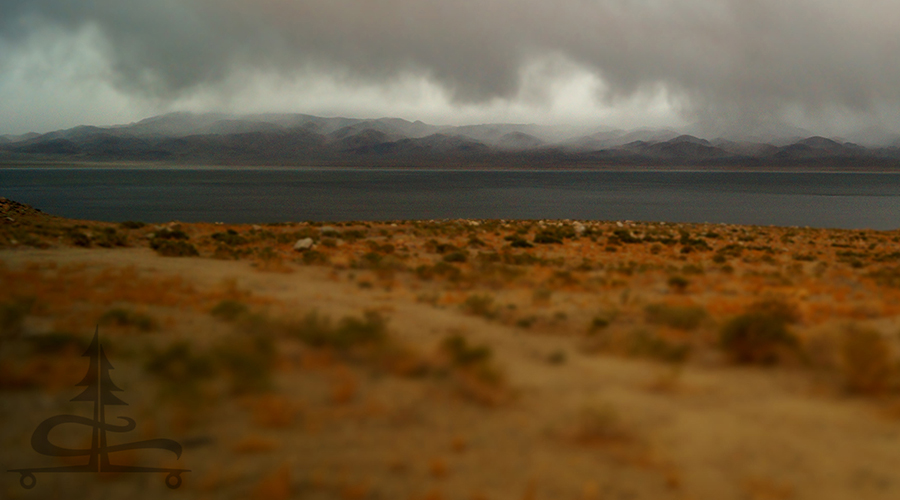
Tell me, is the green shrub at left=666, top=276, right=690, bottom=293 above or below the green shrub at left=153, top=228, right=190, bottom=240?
below

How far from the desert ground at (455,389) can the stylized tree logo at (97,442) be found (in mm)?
80

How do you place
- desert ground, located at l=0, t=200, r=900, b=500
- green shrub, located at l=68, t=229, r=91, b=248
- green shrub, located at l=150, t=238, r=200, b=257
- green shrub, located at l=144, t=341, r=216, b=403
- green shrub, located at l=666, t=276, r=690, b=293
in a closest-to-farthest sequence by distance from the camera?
desert ground, located at l=0, t=200, r=900, b=500
green shrub, located at l=144, t=341, r=216, b=403
green shrub, located at l=666, t=276, r=690, b=293
green shrub, located at l=150, t=238, r=200, b=257
green shrub, located at l=68, t=229, r=91, b=248

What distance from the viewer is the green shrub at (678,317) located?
9.25m

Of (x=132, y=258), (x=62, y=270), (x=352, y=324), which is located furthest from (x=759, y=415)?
(x=132, y=258)

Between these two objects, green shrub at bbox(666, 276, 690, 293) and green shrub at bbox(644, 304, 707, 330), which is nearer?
green shrub at bbox(644, 304, 707, 330)

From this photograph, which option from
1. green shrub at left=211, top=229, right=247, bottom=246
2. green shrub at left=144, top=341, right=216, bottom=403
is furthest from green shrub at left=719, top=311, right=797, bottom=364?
green shrub at left=211, top=229, right=247, bottom=246

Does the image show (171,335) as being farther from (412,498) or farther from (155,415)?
(412,498)

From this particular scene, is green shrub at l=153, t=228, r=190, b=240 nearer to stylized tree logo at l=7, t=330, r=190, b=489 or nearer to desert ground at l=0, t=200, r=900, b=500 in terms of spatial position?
desert ground at l=0, t=200, r=900, b=500

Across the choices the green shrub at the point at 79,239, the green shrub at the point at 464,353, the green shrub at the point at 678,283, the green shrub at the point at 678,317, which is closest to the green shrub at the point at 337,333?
the green shrub at the point at 464,353

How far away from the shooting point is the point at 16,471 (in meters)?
5.12

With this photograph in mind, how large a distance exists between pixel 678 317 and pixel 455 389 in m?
5.05

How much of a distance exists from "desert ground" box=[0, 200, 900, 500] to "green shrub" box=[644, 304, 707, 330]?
1.5 inches

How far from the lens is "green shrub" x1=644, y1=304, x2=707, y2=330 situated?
9.25 meters

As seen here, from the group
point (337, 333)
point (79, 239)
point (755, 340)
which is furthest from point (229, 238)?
point (755, 340)
